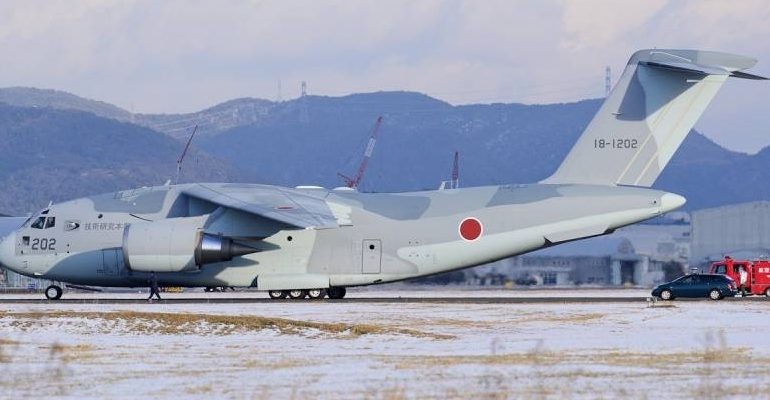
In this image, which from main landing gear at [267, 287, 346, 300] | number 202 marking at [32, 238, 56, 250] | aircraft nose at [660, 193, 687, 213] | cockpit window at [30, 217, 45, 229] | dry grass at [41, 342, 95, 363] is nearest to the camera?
dry grass at [41, 342, 95, 363]

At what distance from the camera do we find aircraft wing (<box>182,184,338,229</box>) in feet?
126

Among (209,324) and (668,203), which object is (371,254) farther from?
(209,324)

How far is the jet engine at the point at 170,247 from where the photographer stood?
39.2m

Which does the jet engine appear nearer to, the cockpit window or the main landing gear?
the main landing gear

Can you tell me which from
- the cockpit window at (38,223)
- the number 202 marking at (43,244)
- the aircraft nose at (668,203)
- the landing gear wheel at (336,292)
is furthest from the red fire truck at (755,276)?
the cockpit window at (38,223)

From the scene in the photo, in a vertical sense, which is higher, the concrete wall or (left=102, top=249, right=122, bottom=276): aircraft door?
the concrete wall

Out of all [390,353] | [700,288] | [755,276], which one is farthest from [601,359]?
[755,276]

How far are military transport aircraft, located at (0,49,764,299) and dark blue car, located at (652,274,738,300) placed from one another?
4.35 meters

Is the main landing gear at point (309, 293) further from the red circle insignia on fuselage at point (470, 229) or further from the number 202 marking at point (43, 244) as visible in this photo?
the number 202 marking at point (43, 244)

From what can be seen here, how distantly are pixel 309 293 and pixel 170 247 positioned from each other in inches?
190

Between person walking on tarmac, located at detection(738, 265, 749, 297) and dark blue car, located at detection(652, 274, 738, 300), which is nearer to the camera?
dark blue car, located at detection(652, 274, 738, 300)

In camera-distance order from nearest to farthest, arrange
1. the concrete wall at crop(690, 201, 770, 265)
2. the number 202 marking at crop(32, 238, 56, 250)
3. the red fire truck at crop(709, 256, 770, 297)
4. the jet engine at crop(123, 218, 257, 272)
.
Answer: the jet engine at crop(123, 218, 257, 272) < the number 202 marking at crop(32, 238, 56, 250) < the red fire truck at crop(709, 256, 770, 297) < the concrete wall at crop(690, 201, 770, 265)

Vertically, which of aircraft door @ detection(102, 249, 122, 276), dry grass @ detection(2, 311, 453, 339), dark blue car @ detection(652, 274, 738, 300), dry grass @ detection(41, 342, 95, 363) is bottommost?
dry grass @ detection(41, 342, 95, 363)

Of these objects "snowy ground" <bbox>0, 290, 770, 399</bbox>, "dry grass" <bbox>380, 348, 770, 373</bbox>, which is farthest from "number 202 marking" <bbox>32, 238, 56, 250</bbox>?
"dry grass" <bbox>380, 348, 770, 373</bbox>
